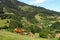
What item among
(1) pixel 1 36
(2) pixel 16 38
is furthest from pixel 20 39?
(1) pixel 1 36

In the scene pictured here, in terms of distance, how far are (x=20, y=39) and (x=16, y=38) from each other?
1.43 m

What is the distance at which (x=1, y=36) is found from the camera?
53250mm

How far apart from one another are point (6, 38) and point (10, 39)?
110 cm

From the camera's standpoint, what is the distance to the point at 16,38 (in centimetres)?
5344

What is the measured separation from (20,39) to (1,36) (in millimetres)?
5302

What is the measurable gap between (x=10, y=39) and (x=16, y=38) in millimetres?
2374

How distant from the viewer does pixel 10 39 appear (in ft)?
169

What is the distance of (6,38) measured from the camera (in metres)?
51.2

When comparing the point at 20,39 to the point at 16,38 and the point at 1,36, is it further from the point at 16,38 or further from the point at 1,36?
the point at 1,36

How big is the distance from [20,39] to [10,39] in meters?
2.79

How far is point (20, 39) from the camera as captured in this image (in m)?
52.6

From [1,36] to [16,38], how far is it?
412cm
